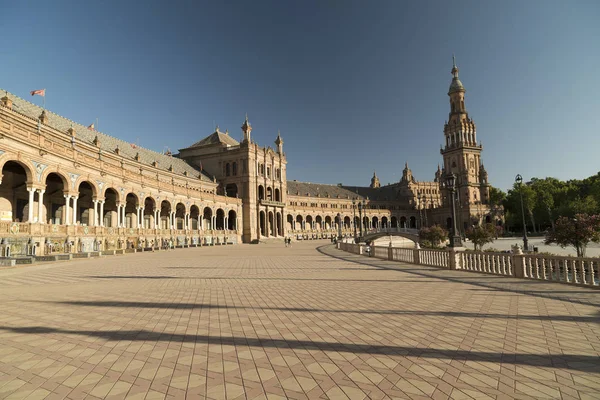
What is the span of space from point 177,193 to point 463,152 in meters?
83.4

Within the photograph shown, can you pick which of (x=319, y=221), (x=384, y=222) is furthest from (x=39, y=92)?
(x=384, y=222)

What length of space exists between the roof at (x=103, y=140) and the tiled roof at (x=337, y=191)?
31.0 metres

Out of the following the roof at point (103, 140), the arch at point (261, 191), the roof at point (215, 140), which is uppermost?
the roof at point (215, 140)

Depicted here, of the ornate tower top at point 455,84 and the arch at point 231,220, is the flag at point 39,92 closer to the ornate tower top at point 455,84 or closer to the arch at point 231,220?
the arch at point 231,220

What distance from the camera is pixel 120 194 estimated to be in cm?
3422

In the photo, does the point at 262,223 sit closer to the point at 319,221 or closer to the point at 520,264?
the point at 319,221

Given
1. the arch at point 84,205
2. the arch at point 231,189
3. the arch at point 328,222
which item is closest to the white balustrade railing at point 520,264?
the arch at point 84,205

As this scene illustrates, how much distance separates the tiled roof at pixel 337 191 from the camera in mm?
95375

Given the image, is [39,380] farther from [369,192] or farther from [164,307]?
[369,192]

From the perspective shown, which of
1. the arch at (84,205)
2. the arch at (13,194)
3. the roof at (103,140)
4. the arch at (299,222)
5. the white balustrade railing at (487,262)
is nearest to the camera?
the white balustrade railing at (487,262)

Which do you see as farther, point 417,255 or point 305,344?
point 417,255

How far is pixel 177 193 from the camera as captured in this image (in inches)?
1810

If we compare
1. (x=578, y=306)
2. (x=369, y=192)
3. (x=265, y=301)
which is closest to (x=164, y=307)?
(x=265, y=301)

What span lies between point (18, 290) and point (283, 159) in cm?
6895
